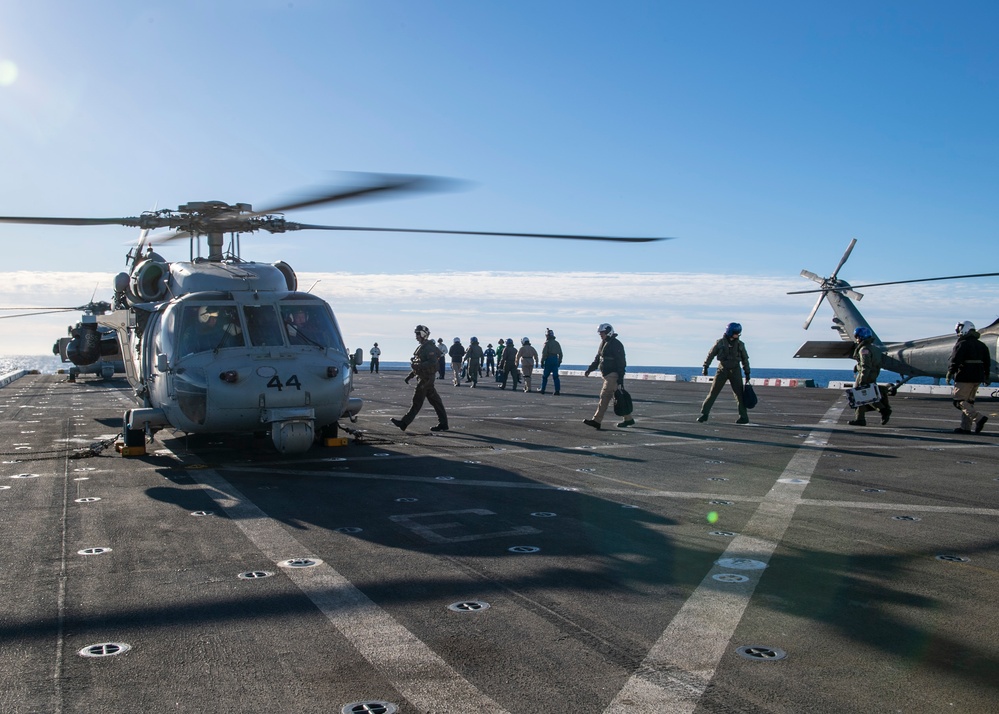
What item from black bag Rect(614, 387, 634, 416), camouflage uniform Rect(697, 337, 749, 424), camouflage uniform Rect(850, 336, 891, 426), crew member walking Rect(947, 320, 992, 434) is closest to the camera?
crew member walking Rect(947, 320, 992, 434)

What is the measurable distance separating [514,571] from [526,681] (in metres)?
1.89

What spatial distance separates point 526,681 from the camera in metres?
3.83

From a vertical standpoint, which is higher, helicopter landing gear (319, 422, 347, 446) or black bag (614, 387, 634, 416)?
black bag (614, 387, 634, 416)

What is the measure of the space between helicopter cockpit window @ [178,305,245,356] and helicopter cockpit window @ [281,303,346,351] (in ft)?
2.31

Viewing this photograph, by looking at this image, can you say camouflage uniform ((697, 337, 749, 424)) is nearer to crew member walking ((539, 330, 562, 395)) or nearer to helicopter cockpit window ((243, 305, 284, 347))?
helicopter cockpit window ((243, 305, 284, 347))

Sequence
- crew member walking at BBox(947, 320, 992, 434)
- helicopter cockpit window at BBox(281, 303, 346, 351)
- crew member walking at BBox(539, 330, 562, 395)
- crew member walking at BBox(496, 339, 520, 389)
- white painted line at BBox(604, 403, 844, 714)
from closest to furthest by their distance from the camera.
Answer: white painted line at BBox(604, 403, 844, 714), helicopter cockpit window at BBox(281, 303, 346, 351), crew member walking at BBox(947, 320, 992, 434), crew member walking at BBox(539, 330, 562, 395), crew member walking at BBox(496, 339, 520, 389)

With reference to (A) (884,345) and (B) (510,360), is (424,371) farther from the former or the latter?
(A) (884,345)

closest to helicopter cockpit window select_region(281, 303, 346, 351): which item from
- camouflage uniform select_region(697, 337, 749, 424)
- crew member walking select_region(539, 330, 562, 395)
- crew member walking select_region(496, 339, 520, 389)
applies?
camouflage uniform select_region(697, 337, 749, 424)

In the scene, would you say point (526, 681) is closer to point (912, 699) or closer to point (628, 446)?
point (912, 699)

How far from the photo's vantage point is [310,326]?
A: 11.9 m

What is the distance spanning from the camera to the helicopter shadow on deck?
4.50m

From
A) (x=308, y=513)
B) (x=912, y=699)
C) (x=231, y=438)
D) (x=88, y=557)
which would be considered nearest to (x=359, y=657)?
(x=912, y=699)

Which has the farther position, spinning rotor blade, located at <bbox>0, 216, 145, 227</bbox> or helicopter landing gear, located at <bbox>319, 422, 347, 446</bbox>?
helicopter landing gear, located at <bbox>319, 422, 347, 446</bbox>

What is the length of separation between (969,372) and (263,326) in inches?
486
